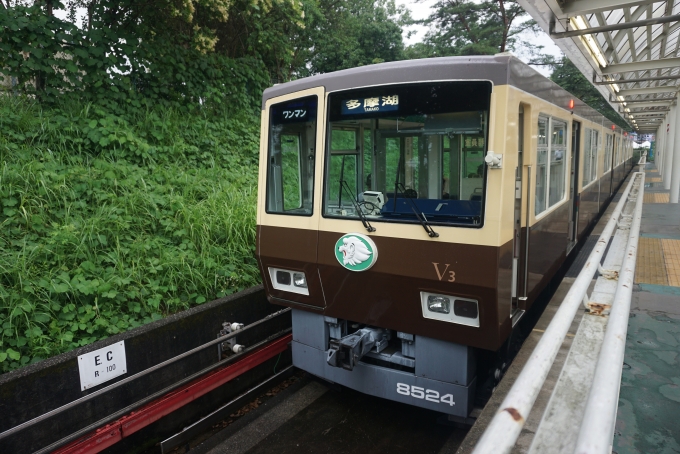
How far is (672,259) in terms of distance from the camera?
265 inches

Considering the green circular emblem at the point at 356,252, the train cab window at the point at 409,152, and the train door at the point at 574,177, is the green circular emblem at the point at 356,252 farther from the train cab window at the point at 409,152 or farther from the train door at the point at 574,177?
the train door at the point at 574,177

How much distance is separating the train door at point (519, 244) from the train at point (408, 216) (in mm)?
15

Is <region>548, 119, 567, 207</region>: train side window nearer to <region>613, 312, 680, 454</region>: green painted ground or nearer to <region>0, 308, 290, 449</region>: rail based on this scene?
<region>613, 312, 680, 454</region>: green painted ground

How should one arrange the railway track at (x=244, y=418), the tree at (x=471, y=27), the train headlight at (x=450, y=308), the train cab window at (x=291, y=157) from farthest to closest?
the tree at (x=471, y=27), the train cab window at (x=291, y=157), the railway track at (x=244, y=418), the train headlight at (x=450, y=308)

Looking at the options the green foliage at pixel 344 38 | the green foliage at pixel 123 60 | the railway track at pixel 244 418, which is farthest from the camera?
the green foliage at pixel 344 38

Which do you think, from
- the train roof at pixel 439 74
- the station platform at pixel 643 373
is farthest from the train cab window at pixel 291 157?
the station platform at pixel 643 373

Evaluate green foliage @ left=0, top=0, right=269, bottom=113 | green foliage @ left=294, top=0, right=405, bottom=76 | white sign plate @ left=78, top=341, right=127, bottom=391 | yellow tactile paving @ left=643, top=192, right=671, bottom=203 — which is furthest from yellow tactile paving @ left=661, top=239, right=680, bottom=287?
green foliage @ left=294, top=0, right=405, bottom=76

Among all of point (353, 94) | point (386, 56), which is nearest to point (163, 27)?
point (353, 94)

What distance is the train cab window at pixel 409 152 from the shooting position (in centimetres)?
322

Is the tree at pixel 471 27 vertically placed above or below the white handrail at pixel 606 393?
above

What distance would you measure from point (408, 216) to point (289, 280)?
1250 mm

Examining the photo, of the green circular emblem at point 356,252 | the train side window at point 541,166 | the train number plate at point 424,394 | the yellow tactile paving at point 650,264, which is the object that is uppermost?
the train side window at point 541,166

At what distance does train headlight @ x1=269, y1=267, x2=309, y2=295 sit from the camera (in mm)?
4051

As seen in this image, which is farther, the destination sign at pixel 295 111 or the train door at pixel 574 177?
the train door at pixel 574 177
